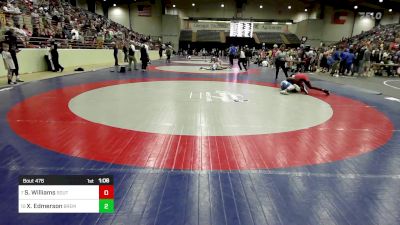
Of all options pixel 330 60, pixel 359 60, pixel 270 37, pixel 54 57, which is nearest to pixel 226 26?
pixel 270 37

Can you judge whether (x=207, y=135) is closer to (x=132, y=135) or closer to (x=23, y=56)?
(x=132, y=135)

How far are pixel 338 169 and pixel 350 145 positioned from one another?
1.09 metres

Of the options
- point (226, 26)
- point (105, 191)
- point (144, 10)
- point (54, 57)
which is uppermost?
point (144, 10)

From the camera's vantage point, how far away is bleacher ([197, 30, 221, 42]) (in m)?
44.5

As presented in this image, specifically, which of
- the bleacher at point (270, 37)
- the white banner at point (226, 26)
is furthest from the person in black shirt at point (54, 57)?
the bleacher at point (270, 37)

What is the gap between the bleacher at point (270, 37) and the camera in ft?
145

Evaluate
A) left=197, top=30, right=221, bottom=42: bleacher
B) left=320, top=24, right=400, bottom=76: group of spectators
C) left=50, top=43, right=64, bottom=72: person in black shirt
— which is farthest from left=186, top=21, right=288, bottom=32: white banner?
left=50, top=43, right=64, bottom=72: person in black shirt

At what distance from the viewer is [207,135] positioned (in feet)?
15.0

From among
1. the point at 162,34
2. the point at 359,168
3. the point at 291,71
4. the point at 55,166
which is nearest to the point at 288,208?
the point at 359,168

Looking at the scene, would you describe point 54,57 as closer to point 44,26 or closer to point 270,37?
point 44,26
